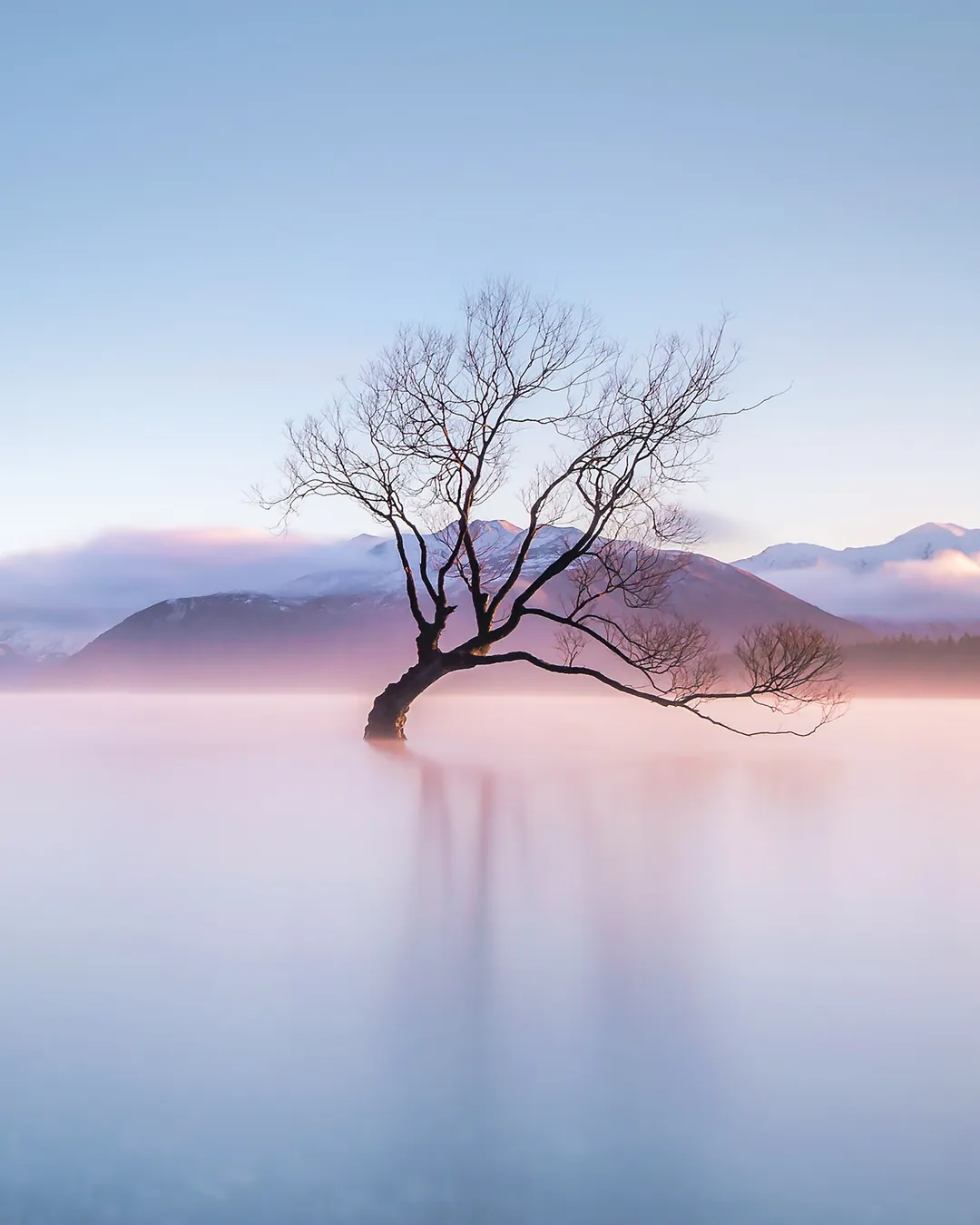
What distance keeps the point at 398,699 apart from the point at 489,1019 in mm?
13320

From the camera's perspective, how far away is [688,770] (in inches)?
576

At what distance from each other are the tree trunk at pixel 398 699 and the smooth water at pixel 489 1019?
6.14 m

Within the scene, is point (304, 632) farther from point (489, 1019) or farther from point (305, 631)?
point (489, 1019)

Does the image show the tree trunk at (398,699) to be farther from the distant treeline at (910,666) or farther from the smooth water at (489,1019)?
the distant treeline at (910,666)

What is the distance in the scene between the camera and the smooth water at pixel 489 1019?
2.70 m

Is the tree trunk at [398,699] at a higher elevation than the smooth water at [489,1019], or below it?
higher

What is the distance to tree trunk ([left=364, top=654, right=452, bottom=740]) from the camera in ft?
52.3

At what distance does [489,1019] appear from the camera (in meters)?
3.94

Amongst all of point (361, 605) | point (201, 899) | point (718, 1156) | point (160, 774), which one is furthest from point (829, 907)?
point (361, 605)

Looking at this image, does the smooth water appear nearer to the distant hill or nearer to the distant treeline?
the distant treeline

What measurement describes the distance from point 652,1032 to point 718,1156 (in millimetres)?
916

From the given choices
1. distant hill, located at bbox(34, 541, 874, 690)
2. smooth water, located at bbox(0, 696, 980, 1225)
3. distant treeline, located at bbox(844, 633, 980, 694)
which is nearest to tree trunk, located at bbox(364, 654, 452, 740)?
smooth water, located at bbox(0, 696, 980, 1225)

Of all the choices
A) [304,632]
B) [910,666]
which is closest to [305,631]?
[304,632]

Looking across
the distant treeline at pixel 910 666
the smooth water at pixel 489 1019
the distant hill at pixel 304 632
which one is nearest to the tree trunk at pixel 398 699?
the smooth water at pixel 489 1019
